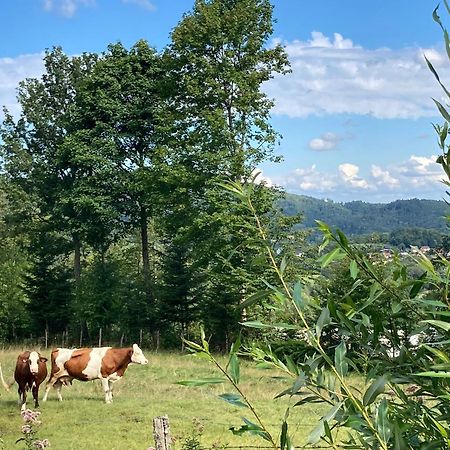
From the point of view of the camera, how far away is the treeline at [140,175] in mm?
19891

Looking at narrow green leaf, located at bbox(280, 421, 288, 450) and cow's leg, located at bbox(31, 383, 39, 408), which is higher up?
narrow green leaf, located at bbox(280, 421, 288, 450)

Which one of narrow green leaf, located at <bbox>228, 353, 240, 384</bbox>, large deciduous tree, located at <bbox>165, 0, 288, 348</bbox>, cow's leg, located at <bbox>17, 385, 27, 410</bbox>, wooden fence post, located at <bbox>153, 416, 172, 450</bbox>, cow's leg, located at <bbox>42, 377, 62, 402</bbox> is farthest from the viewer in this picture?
large deciduous tree, located at <bbox>165, 0, 288, 348</bbox>

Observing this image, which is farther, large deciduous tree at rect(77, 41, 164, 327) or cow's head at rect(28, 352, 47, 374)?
large deciduous tree at rect(77, 41, 164, 327)

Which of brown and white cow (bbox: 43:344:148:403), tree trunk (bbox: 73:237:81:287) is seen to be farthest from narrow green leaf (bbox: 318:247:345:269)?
tree trunk (bbox: 73:237:81:287)

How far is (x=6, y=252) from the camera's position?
29.3m

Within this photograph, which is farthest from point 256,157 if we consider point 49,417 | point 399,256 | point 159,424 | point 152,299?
point 399,256

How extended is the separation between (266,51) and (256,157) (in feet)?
12.3

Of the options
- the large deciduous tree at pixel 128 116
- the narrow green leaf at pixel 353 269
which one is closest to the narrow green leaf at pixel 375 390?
the narrow green leaf at pixel 353 269

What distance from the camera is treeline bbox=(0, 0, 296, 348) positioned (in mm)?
19891

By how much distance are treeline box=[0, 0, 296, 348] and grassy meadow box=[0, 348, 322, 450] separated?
5508mm

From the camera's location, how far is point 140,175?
21.1 metres

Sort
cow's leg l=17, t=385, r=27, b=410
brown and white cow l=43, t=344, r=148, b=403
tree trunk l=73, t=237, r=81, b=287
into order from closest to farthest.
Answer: cow's leg l=17, t=385, r=27, b=410 → brown and white cow l=43, t=344, r=148, b=403 → tree trunk l=73, t=237, r=81, b=287

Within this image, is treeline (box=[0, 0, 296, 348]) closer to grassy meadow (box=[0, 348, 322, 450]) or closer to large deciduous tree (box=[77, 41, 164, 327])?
large deciduous tree (box=[77, 41, 164, 327])

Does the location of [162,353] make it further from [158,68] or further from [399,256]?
[399,256]
